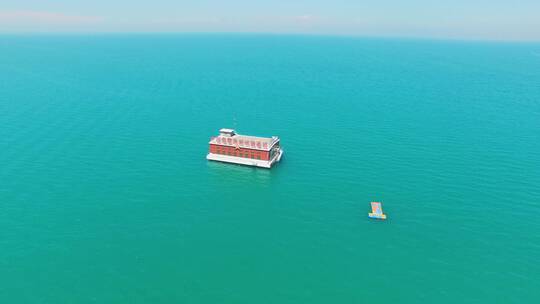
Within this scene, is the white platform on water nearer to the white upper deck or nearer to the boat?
the boat

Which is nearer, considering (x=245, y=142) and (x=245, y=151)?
(x=245, y=151)

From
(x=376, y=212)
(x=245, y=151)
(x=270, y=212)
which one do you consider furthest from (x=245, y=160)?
(x=376, y=212)

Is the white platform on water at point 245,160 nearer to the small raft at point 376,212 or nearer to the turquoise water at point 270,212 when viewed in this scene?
the turquoise water at point 270,212

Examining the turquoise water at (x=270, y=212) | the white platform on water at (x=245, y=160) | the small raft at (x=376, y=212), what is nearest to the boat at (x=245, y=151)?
the white platform on water at (x=245, y=160)

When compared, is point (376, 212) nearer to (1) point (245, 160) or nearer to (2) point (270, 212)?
(2) point (270, 212)

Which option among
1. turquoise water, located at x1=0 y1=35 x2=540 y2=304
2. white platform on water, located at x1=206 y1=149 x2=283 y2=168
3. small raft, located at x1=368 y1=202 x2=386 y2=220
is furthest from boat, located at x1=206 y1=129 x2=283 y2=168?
small raft, located at x1=368 y1=202 x2=386 y2=220

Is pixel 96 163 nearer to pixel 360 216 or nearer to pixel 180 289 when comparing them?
pixel 180 289

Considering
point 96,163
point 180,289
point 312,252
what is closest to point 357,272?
point 312,252
